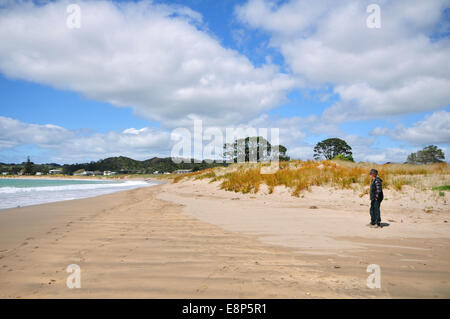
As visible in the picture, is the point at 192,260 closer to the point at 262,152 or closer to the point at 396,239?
the point at 396,239

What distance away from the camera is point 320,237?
6145mm

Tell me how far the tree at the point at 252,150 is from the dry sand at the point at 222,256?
50263 mm

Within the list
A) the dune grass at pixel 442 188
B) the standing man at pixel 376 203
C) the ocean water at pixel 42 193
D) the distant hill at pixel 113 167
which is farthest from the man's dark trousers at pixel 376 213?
the distant hill at pixel 113 167

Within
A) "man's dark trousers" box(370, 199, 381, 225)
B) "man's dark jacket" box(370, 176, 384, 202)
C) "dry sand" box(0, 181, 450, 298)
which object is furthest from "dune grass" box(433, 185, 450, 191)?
"man's dark trousers" box(370, 199, 381, 225)

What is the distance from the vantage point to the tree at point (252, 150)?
58875mm

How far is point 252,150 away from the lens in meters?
59.2

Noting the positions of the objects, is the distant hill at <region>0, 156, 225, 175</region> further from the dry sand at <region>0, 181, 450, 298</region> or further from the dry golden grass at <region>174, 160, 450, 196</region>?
the dry sand at <region>0, 181, 450, 298</region>

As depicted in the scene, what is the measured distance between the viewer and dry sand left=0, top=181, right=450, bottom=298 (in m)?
3.19

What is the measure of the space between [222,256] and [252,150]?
55241 mm

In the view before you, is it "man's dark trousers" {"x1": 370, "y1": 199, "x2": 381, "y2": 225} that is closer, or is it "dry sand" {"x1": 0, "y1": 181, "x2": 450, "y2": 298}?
"dry sand" {"x1": 0, "y1": 181, "x2": 450, "y2": 298}

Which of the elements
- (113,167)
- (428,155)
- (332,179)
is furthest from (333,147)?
(113,167)

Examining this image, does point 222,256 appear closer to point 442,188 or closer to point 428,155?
point 442,188

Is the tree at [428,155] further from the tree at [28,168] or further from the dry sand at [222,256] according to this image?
the tree at [28,168]

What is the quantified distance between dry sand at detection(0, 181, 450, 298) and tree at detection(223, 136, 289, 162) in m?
50.3
